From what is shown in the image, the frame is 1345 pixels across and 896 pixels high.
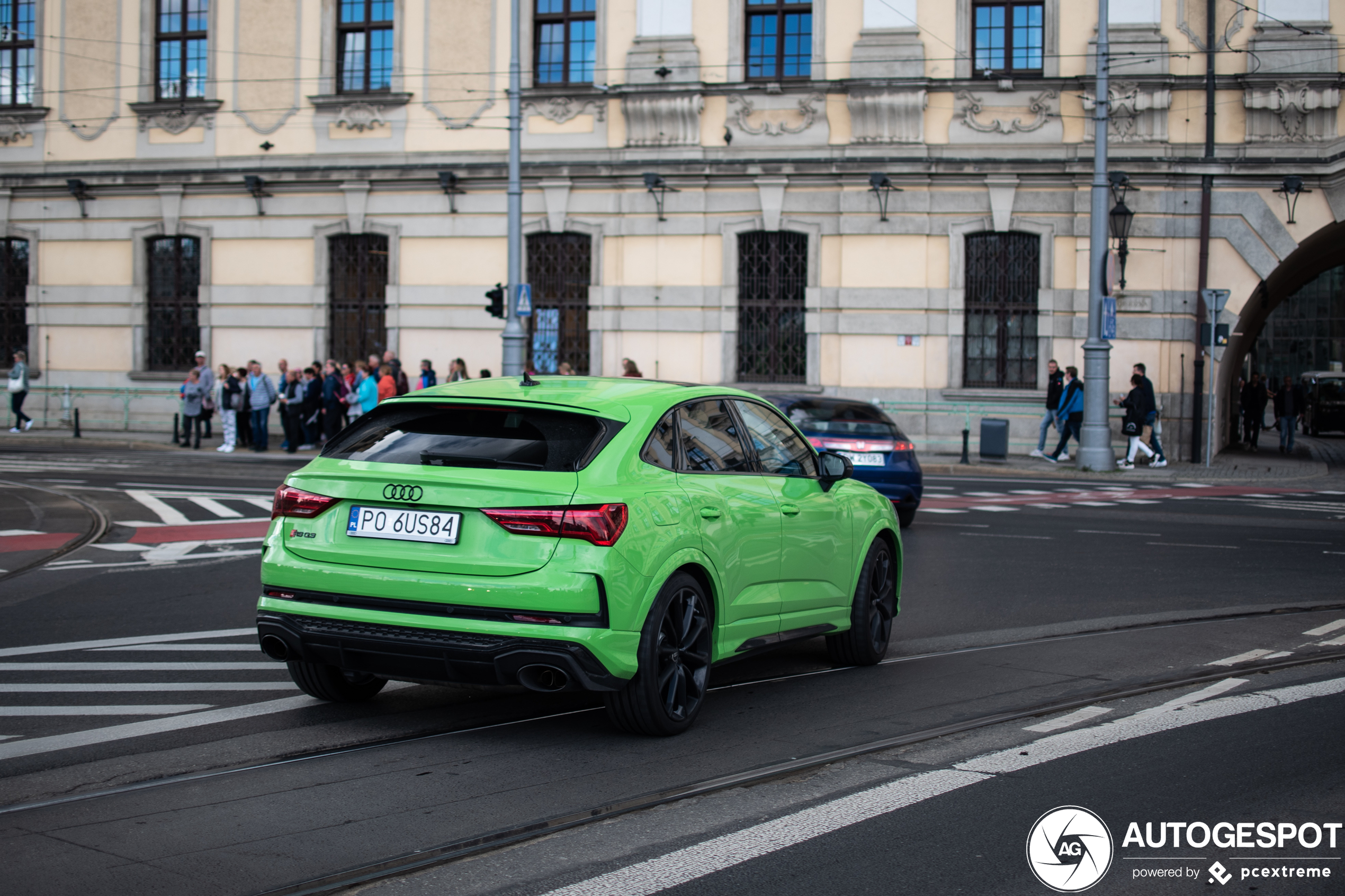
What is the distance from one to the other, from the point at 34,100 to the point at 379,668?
29947mm

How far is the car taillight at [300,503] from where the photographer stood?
602 centimetres

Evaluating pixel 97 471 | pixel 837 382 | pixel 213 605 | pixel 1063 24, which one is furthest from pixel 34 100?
pixel 213 605

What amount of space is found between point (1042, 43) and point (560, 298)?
10.6 metres

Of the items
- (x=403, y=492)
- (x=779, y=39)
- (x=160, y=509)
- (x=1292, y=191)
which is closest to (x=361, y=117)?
(x=779, y=39)

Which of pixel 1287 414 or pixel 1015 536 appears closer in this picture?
pixel 1015 536

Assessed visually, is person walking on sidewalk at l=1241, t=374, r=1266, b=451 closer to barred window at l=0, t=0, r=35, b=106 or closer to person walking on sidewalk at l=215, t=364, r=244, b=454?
person walking on sidewalk at l=215, t=364, r=244, b=454

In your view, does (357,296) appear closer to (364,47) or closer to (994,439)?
(364,47)

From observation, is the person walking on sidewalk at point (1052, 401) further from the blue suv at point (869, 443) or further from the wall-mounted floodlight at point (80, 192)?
the wall-mounted floodlight at point (80, 192)

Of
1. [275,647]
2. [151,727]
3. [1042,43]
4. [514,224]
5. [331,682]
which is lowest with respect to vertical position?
Result: [151,727]

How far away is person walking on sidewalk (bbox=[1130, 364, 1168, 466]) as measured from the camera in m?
24.2

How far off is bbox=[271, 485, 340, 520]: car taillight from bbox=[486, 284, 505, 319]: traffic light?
19636 mm

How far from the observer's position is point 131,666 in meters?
7.54

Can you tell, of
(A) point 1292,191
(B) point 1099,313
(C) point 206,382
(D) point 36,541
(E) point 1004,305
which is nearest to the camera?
(D) point 36,541

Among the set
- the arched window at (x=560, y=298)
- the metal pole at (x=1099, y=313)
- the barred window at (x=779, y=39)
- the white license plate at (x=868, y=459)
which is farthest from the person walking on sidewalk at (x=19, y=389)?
the metal pole at (x=1099, y=313)
